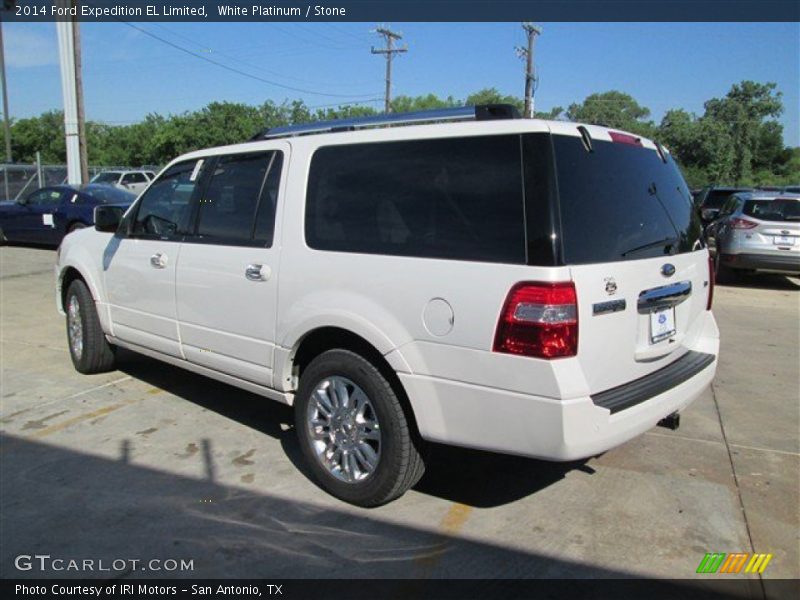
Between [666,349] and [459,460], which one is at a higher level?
[666,349]

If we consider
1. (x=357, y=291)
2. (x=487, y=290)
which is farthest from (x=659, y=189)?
(x=357, y=291)

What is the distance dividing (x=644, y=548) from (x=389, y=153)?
7.61 ft

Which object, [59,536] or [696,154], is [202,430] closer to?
[59,536]

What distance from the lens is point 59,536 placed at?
3.27 meters

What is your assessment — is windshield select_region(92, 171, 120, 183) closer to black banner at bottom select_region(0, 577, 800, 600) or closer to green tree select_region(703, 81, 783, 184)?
black banner at bottom select_region(0, 577, 800, 600)

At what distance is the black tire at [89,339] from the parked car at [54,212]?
8.85 metres

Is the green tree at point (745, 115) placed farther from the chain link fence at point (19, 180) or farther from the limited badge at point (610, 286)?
the limited badge at point (610, 286)

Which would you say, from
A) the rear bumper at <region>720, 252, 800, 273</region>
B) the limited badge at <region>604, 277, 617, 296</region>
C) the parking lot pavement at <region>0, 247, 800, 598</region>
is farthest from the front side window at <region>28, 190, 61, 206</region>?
the limited badge at <region>604, 277, 617, 296</region>

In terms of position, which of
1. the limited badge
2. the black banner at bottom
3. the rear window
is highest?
the rear window

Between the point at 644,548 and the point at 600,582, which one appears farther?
the point at 644,548

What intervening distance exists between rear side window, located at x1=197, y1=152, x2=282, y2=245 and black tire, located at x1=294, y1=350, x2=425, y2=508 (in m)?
0.89

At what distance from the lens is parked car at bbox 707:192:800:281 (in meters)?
11.1

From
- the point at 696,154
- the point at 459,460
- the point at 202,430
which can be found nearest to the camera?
the point at 459,460

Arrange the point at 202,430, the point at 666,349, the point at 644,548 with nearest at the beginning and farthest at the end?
the point at 644,548
the point at 666,349
the point at 202,430
